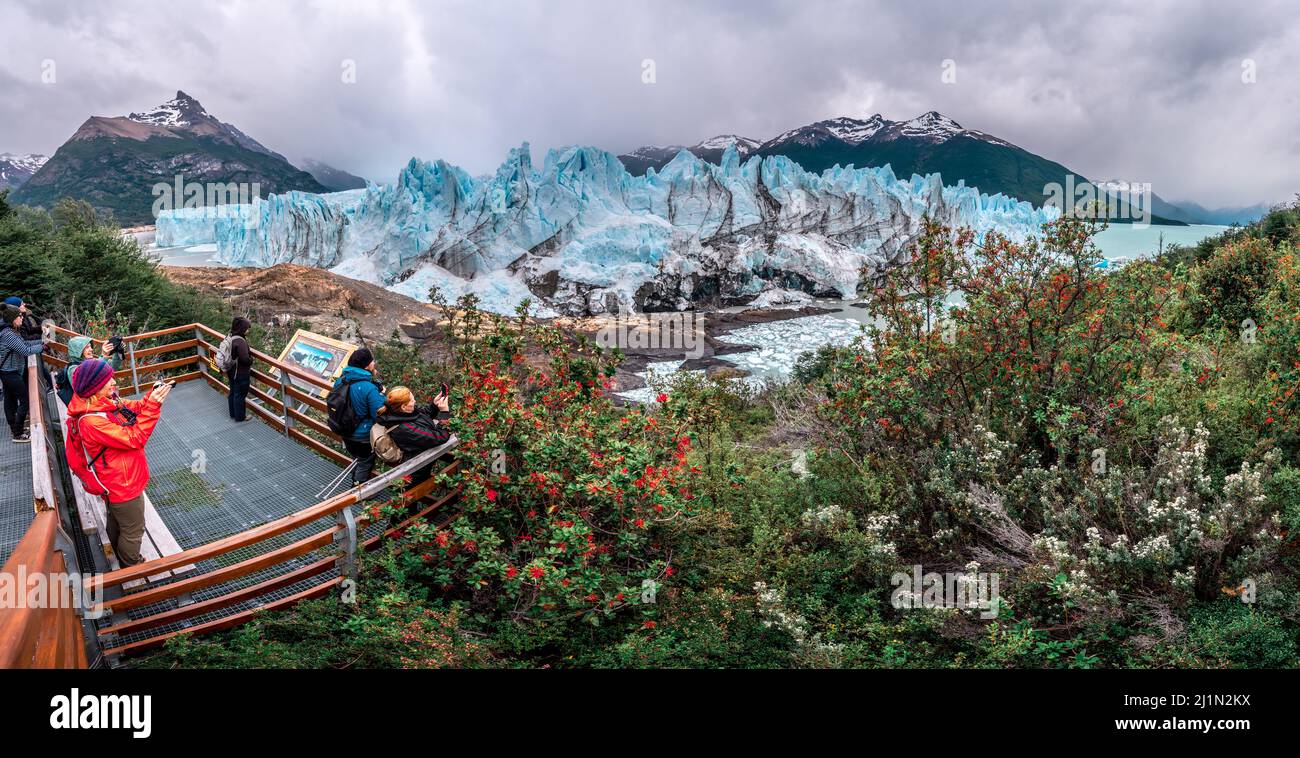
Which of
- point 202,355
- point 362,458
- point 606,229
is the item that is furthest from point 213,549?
point 606,229

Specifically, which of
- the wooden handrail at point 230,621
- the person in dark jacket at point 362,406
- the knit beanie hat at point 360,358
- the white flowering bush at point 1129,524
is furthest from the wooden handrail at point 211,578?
the white flowering bush at point 1129,524

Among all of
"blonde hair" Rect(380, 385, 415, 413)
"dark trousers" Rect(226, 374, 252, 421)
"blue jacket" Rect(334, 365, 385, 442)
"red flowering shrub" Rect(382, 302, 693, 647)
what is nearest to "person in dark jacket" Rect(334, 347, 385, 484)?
"blue jacket" Rect(334, 365, 385, 442)

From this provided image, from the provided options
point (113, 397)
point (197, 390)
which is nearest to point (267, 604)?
point (113, 397)

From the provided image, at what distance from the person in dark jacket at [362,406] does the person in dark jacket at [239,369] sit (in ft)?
9.97

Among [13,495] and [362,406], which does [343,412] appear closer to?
[362,406]

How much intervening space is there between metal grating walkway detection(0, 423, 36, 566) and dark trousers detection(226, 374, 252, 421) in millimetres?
1797

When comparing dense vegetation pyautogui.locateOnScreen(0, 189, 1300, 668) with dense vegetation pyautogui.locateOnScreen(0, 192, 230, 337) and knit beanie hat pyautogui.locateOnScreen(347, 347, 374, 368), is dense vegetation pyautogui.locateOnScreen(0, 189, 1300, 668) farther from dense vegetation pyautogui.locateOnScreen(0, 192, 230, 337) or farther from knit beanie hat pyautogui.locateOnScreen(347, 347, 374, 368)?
dense vegetation pyautogui.locateOnScreen(0, 192, 230, 337)

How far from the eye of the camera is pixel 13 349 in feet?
21.5

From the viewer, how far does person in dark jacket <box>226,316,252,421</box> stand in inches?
287

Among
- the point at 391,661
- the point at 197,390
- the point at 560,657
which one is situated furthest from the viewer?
the point at 197,390

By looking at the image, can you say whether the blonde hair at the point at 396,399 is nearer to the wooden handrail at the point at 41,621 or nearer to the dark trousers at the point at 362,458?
the dark trousers at the point at 362,458

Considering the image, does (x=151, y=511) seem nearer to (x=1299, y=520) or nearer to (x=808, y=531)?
(x=808, y=531)

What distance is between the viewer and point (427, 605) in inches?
157
